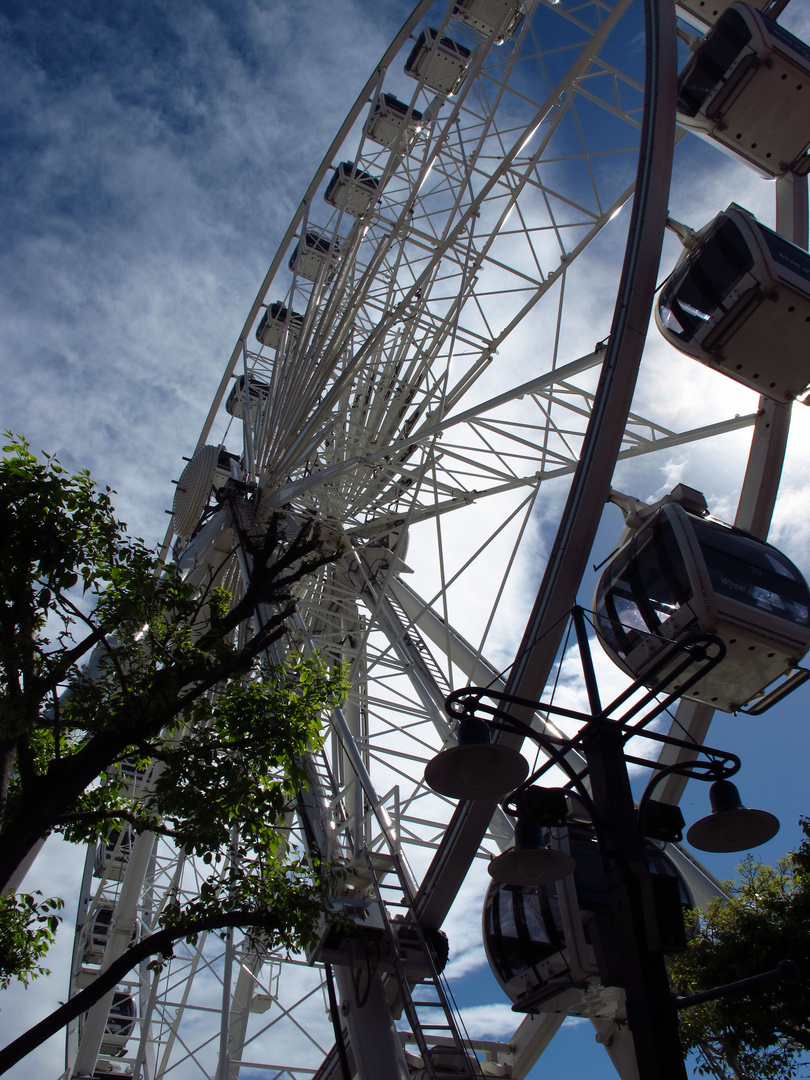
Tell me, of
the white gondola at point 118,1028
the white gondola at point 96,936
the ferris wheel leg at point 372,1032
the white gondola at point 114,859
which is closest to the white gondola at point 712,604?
the ferris wheel leg at point 372,1032

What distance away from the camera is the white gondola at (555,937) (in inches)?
276

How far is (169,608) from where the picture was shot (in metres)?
6.95

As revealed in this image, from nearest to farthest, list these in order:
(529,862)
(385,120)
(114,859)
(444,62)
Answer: (529,862) < (444,62) < (385,120) < (114,859)

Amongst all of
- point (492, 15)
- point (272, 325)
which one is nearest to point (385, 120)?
point (492, 15)

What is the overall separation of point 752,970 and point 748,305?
5.92 meters

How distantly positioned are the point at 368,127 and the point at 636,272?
1266 cm

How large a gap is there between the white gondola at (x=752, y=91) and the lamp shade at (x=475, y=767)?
868 cm

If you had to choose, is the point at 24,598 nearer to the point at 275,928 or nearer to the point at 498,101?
the point at 275,928

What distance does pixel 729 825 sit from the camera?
4863 millimetres

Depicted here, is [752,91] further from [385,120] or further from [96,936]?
[96,936]

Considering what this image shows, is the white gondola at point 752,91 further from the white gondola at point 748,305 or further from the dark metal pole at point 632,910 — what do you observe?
the dark metal pole at point 632,910

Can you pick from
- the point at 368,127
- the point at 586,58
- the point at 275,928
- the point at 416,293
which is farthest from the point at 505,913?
the point at 368,127

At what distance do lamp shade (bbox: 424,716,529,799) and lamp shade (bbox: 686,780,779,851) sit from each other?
1.15 meters

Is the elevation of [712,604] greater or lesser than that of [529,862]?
greater
